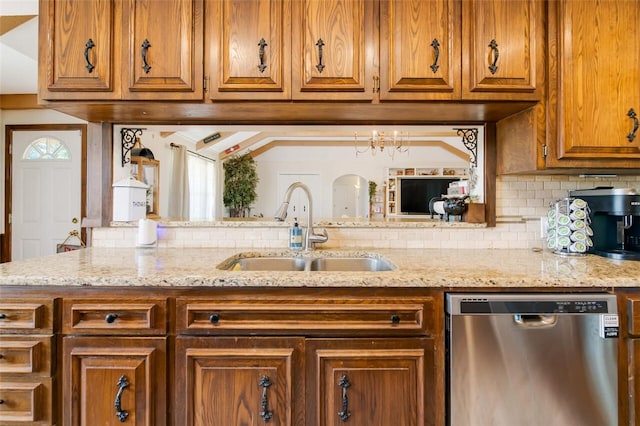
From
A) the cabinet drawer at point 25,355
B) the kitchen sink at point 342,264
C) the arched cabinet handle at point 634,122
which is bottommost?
the cabinet drawer at point 25,355

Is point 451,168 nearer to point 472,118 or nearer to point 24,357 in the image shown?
point 472,118

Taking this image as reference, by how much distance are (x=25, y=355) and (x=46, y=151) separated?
3.97 meters

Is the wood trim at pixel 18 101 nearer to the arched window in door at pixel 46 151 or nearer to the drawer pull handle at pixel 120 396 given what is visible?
the arched window in door at pixel 46 151

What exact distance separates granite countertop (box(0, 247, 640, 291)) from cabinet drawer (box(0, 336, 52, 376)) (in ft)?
0.63

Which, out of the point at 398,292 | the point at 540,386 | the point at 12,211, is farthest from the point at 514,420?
the point at 12,211

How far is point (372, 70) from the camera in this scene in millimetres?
1501

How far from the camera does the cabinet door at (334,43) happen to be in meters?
1.49

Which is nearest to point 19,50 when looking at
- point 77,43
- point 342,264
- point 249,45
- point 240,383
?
point 77,43

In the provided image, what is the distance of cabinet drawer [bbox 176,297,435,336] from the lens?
46.1 inches

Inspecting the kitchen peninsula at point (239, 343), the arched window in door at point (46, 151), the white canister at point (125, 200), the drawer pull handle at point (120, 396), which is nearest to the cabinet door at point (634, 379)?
the kitchen peninsula at point (239, 343)

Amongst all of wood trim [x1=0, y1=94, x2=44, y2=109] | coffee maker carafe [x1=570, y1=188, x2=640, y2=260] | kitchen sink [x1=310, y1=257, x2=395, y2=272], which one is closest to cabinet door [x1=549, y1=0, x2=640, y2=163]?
coffee maker carafe [x1=570, y1=188, x2=640, y2=260]

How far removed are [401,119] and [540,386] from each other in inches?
52.4

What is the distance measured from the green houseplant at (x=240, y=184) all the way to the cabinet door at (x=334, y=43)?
71cm

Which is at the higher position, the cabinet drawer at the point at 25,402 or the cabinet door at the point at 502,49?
the cabinet door at the point at 502,49
